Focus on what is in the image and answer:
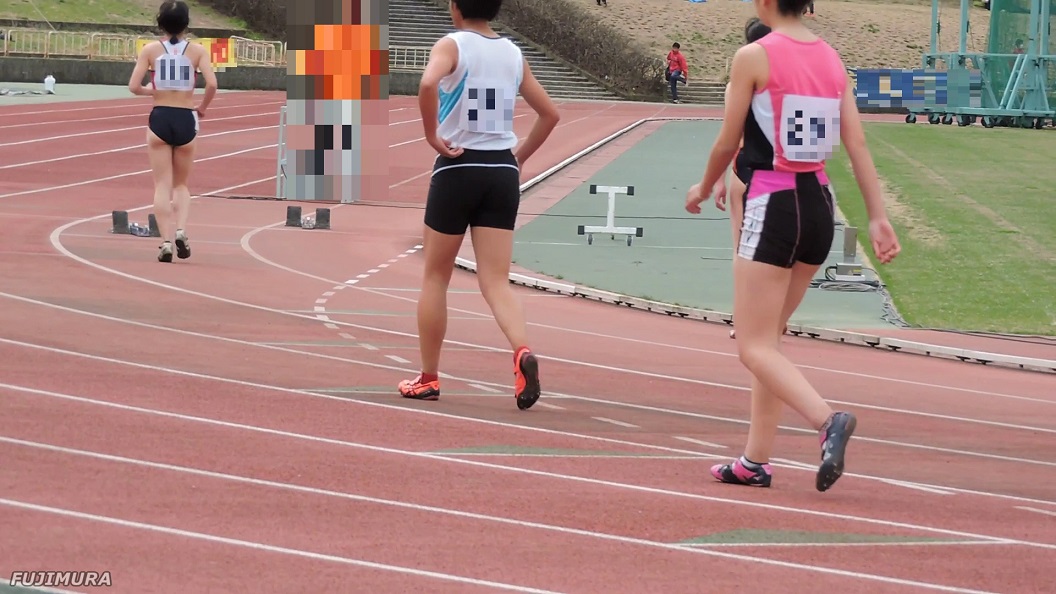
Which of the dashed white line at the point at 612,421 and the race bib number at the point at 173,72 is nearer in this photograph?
the dashed white line at the point at 612,421

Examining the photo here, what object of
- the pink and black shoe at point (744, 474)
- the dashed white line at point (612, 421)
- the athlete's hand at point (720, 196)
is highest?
the athlete's hand at point (720, 196)

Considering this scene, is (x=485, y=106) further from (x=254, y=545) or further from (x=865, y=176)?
(x=254, y=545)

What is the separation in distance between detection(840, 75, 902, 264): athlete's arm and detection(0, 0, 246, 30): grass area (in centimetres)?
5846

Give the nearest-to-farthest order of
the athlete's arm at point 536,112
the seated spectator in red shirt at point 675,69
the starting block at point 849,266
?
the athlete's arm at point 536,112 < the starting block at point 849,266 < the seated spectator in red shirt at point 675,69

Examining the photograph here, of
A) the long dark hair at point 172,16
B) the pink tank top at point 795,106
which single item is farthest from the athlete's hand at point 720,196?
the long dark hair at point 172,16

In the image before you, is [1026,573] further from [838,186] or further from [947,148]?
[947,148]

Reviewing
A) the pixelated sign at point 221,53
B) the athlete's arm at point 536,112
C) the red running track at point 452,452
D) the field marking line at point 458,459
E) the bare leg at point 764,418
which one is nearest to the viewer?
the red running track at point 452,452

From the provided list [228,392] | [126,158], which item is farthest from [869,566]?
[126,158]

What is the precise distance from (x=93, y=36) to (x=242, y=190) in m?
35.9

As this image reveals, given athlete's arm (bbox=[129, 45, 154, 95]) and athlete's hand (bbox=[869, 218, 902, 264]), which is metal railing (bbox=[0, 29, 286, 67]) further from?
athlete's hand (bbox=[869, 218, 902, 264])

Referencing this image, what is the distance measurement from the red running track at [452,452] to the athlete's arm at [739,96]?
4.37ft

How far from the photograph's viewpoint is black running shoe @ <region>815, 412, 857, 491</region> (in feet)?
19.7

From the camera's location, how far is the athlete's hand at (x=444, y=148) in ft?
24.8

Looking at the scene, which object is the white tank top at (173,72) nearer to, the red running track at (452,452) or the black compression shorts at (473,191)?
the red running track at (452,452)
